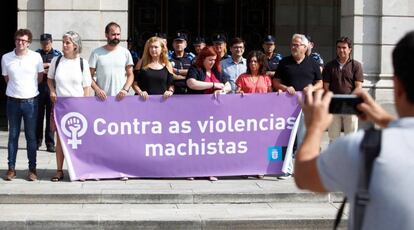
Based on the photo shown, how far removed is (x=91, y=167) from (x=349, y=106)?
24.8 ft

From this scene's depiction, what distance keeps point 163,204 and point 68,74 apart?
2121 millimetres

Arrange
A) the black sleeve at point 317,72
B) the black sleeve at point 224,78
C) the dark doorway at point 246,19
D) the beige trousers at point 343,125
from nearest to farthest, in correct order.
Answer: the black sleeve at point 224,78, the black sleeve at point 317,72, the beige trousers at point 343,125, the dark doorway at point 246,19

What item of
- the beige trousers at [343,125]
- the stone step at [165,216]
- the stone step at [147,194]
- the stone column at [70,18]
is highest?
the stone column at [70,18]

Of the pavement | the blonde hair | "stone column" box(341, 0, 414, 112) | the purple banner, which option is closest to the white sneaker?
the pavement

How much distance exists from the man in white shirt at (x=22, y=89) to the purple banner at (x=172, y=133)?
358 mm

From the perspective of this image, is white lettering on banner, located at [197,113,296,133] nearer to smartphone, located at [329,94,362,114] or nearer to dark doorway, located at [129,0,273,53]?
smartphone, located at [329,94,362,114]

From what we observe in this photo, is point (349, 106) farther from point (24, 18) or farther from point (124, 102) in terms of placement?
point (24, 18)

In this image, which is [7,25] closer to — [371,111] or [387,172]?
[371,111]

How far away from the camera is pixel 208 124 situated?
33.9 ft

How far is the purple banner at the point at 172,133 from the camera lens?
10195 mm

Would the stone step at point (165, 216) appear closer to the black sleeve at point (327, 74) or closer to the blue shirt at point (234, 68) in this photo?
the black sleeve at point (327, 74)

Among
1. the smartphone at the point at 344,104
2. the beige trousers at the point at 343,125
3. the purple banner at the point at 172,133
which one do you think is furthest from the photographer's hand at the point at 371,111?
the beige trousers at the point at 343,125

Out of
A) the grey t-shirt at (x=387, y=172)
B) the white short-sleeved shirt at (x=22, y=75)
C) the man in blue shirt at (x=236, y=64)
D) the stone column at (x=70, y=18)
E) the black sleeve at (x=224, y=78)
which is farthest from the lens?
the stone column at (x=70, y=18)

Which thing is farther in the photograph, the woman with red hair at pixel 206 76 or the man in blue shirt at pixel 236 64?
the man in blue shirt at pixel 236 64
